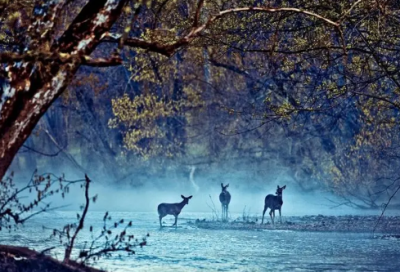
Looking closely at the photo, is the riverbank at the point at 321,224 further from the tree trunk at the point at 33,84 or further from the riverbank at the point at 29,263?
the tree trunk at the point at 33,84

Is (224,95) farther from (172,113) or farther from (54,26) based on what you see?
(54,26)

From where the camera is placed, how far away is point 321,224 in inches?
1020

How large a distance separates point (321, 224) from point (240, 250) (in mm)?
7179

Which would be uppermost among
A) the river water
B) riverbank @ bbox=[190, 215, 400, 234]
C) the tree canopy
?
the tree canopy

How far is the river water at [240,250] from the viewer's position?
1631 cm

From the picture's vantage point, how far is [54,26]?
10.7m

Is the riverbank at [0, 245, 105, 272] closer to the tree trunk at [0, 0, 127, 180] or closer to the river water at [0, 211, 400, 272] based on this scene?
→ the river water at [0, 211, 400, 272]

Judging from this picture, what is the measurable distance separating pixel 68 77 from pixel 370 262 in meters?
8.59

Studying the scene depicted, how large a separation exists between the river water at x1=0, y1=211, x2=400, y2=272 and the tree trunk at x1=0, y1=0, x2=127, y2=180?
2.78 meters

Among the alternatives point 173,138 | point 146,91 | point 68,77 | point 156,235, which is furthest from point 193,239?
point 173,138

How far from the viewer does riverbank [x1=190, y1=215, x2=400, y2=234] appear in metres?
24.8

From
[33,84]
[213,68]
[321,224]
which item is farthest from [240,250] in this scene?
[213,68]

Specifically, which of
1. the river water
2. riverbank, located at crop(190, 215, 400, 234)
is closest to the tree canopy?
riverbank, located at crop(190, 215, 400, 234)

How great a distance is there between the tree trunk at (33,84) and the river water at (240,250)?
9.12 feet
